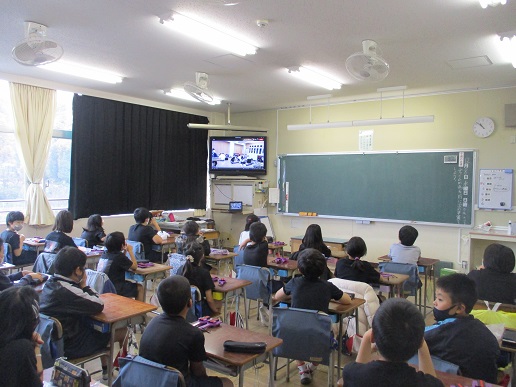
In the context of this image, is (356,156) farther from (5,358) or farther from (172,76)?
(5,358)

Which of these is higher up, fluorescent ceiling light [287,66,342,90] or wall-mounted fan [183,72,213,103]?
fluorescent ceiling light [287,66,342,90]

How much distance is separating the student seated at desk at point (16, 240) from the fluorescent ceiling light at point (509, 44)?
596cm

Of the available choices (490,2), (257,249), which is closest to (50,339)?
(257,249)

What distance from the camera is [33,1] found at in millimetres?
3523

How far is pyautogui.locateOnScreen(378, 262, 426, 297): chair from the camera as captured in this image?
445 cm

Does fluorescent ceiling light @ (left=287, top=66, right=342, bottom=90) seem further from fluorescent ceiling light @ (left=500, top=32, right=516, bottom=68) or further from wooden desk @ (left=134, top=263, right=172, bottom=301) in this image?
wooden desk @ (left=134, top=263, right=172, bottom=301)

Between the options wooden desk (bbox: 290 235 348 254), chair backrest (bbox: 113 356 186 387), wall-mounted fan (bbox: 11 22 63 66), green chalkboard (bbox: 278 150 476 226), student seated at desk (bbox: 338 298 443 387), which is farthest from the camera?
wooden desk (bbox: 290 235 348 254)

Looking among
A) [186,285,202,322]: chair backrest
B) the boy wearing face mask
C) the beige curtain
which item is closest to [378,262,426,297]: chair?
[186,285,202,322]: chair backrest

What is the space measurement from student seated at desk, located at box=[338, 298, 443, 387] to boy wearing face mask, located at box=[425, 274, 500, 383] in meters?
0.63

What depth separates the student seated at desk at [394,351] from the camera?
4.70 ft

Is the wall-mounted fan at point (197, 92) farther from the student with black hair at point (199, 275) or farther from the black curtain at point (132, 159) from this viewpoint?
the black curtain at point (132, 159)

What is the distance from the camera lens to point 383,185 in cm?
738

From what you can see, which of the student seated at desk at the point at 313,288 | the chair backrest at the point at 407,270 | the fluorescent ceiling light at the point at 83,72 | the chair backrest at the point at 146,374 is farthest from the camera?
the fluorescent ceiling light at the point at 83,72

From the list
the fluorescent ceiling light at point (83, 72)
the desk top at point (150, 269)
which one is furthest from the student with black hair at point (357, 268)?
the fluorescent ceiling light at point (83, 72)
